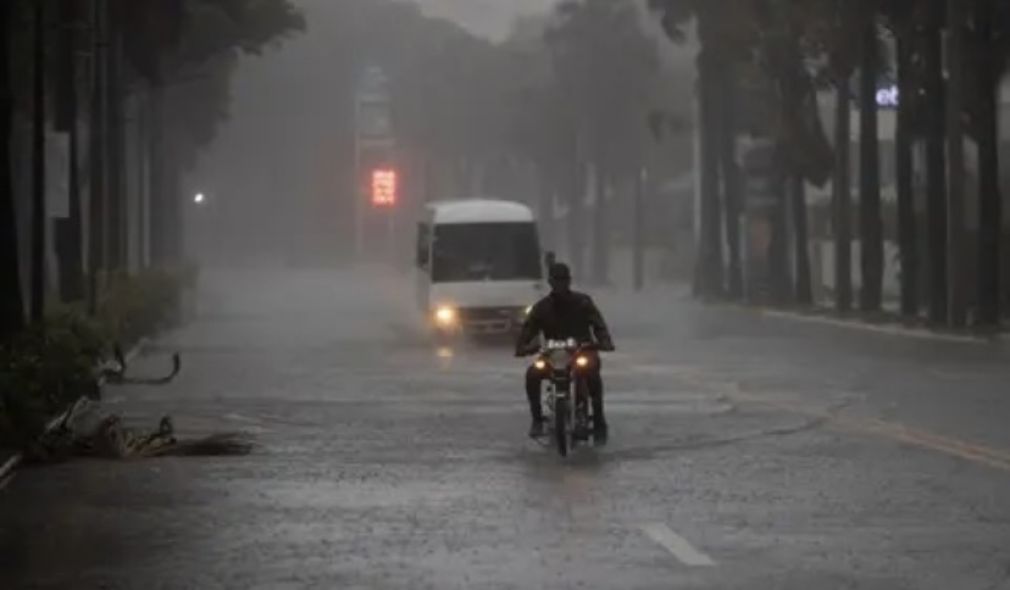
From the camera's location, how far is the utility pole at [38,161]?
112 ft

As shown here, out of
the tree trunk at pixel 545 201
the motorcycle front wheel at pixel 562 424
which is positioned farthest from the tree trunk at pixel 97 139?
the tree trunk at pixel 545 201

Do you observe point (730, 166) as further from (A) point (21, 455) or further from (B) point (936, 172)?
(A) point (21, 455)

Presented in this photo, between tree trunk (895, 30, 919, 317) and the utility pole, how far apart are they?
2730 cm

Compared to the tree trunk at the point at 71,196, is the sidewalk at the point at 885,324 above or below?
below

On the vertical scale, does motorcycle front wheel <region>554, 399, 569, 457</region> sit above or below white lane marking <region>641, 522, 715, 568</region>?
above

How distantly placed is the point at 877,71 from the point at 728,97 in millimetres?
18934

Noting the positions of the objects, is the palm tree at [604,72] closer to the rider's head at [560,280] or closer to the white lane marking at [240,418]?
the white lane marking at [240,418]

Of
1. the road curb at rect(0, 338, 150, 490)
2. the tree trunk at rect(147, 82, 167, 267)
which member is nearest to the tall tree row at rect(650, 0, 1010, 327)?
the tree trunk at rect(147, 82, 167, 267)

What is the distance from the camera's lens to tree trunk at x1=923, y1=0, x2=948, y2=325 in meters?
55.8

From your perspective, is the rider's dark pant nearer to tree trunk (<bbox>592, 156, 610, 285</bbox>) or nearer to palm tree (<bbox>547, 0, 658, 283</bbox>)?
tree trunk (<bbox>592, 156, 610, 285</bbox>)

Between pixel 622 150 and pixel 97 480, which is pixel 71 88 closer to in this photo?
pixel 97 480

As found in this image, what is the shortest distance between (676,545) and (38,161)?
21157 mm

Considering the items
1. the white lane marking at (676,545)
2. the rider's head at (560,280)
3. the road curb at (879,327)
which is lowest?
the road curb at (879,327)

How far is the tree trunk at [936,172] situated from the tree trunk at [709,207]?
88.3 feet
